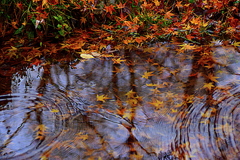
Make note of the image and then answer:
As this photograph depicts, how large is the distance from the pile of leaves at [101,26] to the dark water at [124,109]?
1.55ft

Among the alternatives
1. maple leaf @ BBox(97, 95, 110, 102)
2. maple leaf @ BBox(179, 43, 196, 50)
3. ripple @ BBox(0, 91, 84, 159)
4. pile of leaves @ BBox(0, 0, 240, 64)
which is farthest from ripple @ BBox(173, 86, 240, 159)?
pile of leaves @ BBox(0, 0, 240, 64)

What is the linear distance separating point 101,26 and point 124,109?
7.59 feet

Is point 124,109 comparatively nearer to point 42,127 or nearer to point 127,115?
point 127,115

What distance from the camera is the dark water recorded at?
1674 millimetres

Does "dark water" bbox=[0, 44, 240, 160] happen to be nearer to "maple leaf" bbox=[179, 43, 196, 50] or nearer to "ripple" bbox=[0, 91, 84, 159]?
"ripple" bbox=[0, 91, 84, 159]

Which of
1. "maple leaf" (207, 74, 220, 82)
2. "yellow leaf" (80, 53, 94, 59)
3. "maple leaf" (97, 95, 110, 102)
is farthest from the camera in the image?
"yellow leaf" (80, 53, 94, 59)

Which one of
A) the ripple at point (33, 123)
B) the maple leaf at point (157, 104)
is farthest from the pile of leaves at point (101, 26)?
the maple leaf at point (157, 104)

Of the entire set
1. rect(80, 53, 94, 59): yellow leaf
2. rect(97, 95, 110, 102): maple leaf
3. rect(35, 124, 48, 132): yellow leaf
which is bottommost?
rect(35, 124, 48, 132): yellow leaf

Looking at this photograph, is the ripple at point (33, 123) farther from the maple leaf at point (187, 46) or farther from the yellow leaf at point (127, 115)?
the maple leaf at point (187, 46)

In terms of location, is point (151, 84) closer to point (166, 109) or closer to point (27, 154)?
point (166, 109)

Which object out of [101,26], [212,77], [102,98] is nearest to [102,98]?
[102,98]

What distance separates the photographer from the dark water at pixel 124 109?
1.67 meters

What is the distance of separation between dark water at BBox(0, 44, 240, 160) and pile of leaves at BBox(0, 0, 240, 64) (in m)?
0.47

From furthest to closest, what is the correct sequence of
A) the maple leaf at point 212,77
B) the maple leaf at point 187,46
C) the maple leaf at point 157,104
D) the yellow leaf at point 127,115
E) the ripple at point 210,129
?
the maple leaf at point 187,46 → the maple leaf at point 212,77 → the maple leaf at point 157,104 → the yellow leaf at point 127,115 → the ripple at point 210,129
